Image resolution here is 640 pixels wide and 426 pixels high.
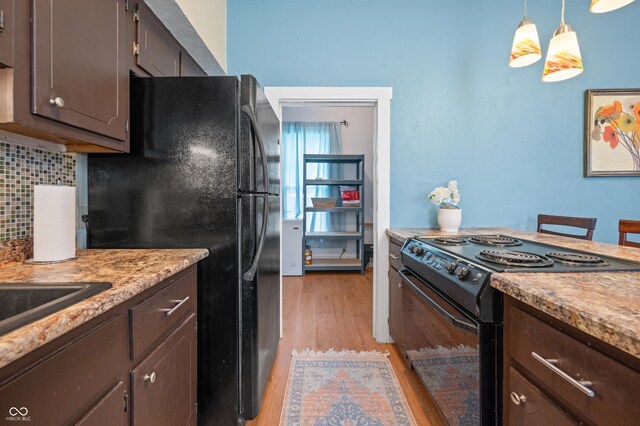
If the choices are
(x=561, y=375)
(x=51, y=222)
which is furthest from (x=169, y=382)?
(x=561, y=375)

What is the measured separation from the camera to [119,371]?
2.57 ft

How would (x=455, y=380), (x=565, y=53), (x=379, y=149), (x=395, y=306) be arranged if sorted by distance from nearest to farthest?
1. (x=455, y=380)
2. (x=565, y=53)
3. (x=395, y=306)
4. (x=379, y=149)

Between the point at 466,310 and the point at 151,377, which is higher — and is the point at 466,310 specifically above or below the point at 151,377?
above

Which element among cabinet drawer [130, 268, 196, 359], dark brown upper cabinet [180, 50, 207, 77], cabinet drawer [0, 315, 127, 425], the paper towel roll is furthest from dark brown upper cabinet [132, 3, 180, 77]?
cabinet drawer [0, 315, 127, 425]

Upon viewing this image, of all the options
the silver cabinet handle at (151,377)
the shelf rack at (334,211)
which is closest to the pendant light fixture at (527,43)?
the silver cabinet handle at (151,377)

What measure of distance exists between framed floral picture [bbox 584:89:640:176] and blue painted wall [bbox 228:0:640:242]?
7 cm

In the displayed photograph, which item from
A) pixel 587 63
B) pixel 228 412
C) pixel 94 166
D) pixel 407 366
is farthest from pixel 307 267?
pixel 587 63

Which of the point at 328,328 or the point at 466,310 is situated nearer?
the point at 466,310

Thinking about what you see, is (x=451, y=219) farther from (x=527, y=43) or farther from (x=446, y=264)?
(x=527, y=43)

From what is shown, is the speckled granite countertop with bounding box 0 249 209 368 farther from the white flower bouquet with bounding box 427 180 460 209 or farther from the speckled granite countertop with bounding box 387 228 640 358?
the white flower bouquet with bounding box 427 180 460 209

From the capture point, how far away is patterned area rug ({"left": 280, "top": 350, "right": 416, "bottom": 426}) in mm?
1530

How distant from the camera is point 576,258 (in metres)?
1.11

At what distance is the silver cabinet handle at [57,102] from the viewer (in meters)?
0.90

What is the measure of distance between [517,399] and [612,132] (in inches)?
99.3
